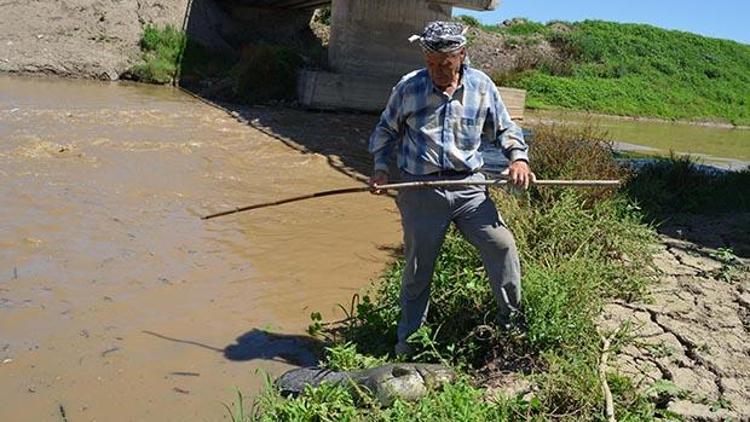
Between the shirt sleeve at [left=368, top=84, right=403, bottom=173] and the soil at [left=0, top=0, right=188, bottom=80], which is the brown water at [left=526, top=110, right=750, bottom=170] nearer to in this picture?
the shirt sleeve at [left=368, top=84, right=403, bottom=173]

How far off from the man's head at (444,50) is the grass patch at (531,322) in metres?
1.34

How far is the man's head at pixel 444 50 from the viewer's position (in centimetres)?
388

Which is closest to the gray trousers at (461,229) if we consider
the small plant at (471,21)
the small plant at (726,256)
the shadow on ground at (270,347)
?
the shadow on ground at (270,347)

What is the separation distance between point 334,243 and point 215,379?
285 cm

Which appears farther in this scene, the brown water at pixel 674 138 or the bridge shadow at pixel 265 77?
the brown water at pixel 674 138

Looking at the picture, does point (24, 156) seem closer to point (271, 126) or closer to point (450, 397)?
point (271, 126)

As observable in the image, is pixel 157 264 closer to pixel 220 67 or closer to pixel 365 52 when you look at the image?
pixel 365 52

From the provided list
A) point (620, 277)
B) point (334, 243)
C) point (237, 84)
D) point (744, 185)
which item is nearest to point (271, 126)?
point (237, 84)

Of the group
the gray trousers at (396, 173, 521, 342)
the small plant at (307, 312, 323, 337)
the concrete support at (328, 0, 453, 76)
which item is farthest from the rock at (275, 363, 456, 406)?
the concrete support at (328, 0, 453, 76)

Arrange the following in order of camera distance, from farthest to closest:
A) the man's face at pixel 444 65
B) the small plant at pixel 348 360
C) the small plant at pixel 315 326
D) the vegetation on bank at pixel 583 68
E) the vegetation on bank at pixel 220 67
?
the vegetation on bank at pixel 583 68 < the vegetation on bank at pixel 220 67 < the small plant at pixel 315 326 < the small plant at pixel 348 360 < the man's face at pixel 444 65

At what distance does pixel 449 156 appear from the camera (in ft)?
13.4

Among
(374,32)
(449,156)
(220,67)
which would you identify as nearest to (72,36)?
(220,67)

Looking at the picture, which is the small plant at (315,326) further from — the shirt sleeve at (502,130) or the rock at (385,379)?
the shirt sleeve at (502,130)

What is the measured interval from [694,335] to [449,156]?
6.54 ft
